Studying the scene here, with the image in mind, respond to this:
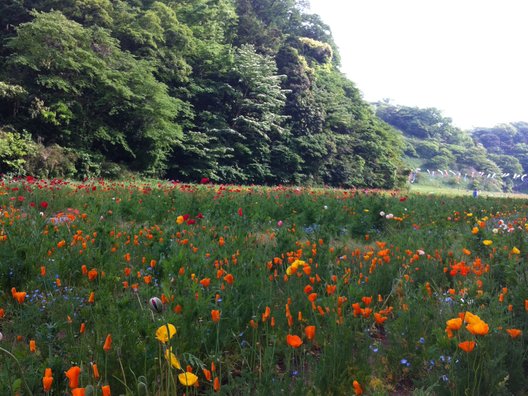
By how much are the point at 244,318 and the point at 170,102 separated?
1707cm

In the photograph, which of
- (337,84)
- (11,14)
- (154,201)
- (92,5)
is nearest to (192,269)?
(154,201)

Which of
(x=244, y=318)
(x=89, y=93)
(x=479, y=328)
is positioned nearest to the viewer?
(x=479, y=328)

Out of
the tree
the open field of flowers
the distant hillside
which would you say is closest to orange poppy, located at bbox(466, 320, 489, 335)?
the open field of flowers

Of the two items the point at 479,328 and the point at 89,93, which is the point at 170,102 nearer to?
the point at 89,93

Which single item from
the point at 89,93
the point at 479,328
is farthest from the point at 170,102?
the point at 479,328

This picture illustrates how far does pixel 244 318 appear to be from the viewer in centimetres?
215

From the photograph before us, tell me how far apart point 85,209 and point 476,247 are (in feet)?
15.6

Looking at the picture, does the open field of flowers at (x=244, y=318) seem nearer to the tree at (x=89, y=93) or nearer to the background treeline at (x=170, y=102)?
the background treeline at (x=170, y=102)

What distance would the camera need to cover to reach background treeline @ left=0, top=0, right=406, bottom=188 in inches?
588

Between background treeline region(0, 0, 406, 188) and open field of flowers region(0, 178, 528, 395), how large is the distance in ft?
41.4

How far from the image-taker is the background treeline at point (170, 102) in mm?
14945

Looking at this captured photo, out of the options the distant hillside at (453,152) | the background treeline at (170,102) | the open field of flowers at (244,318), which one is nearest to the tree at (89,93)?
the background treeline at (170,102)

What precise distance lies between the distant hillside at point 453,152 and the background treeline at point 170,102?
26.4 meters

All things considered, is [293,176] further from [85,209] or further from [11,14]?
[85,209]
